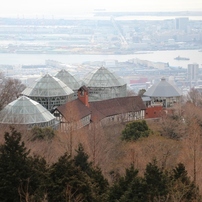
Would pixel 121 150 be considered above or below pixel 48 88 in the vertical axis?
below

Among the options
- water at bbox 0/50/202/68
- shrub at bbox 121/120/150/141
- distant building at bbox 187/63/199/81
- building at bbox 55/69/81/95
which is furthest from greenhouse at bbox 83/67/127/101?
water at bbox 0/50/202/68

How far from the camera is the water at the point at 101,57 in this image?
266 feet

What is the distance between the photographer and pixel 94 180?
1280 cm

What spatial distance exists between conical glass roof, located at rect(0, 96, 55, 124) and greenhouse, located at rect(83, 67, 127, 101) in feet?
22.4

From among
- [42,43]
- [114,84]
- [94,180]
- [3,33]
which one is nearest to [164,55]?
[42,43]

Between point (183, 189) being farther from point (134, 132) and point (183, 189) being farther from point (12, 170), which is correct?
point (134, 132)

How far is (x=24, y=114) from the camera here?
2306cm

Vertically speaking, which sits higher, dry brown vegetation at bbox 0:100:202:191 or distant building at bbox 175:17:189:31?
distant building at bbox 175:17:189:31

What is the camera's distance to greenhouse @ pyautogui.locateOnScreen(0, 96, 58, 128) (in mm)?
22656

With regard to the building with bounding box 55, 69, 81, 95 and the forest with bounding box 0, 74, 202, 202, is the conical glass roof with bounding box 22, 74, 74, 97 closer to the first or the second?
the building with bounding box 55, 69, 81, 95

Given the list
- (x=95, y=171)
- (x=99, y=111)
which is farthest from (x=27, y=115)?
(x=95, y=171)

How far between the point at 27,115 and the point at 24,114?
138 mm

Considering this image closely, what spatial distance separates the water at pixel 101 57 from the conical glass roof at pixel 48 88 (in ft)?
160

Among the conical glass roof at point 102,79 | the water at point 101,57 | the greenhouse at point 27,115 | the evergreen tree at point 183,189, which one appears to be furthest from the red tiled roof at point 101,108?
the water at point 101,57
